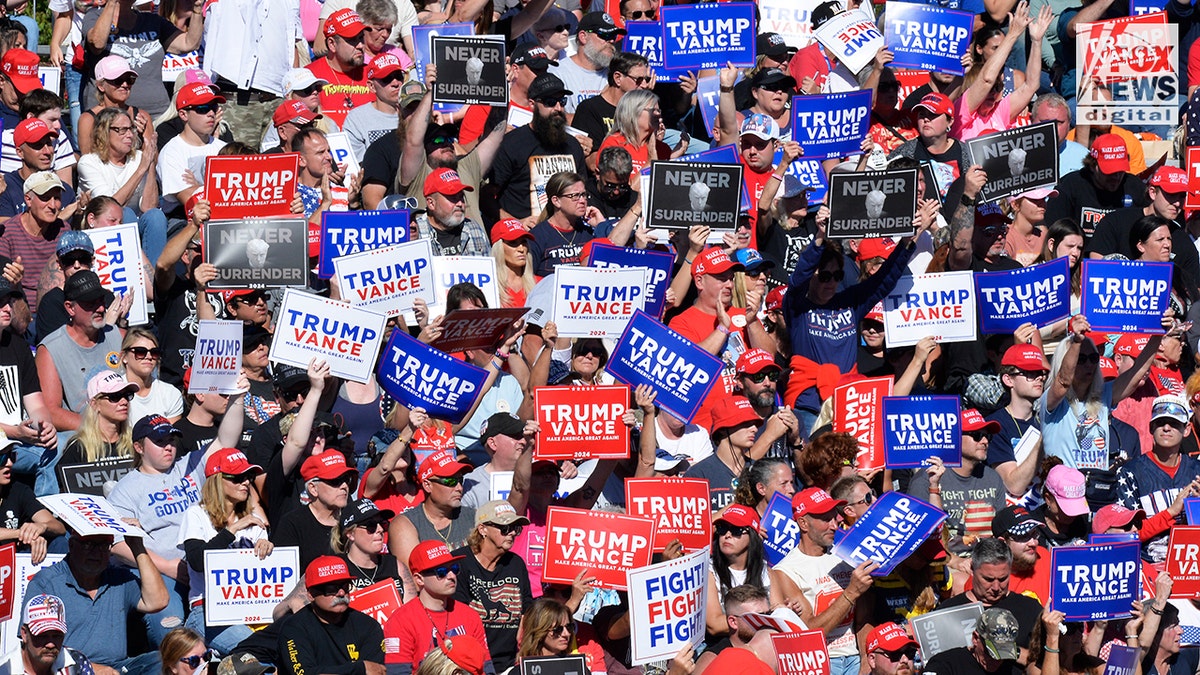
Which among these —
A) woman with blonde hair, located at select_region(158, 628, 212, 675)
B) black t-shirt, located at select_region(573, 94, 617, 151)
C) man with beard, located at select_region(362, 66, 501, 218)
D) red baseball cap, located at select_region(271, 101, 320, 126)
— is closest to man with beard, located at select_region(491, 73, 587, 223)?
man with beard, located at select_region(362, 66, 501, 218)

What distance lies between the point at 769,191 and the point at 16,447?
543cm

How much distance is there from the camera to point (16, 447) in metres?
13.9

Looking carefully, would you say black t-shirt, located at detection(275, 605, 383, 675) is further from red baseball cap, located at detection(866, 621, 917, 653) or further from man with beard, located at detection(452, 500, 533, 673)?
red baseball cap, located at detection(866, 621, 917, 653)

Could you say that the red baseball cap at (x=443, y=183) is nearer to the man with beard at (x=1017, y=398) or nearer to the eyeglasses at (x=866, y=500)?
the eyeglasses at (x=866, y=500)

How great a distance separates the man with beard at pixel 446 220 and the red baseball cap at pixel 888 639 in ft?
13.2

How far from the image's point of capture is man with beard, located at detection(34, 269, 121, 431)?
14461 mm

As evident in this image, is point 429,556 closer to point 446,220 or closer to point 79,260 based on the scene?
point 79,260

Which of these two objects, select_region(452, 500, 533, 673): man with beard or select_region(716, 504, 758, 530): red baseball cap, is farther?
select_region(716, 504, 758, 530): red baseball cap

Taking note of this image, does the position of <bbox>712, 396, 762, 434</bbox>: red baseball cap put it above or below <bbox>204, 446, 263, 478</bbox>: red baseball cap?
below

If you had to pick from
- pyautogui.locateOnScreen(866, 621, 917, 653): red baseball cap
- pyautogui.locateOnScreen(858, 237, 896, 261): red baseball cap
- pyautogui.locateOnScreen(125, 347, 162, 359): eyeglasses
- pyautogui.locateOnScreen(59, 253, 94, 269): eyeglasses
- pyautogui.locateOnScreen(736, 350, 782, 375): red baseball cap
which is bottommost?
pyautogui.locateOnScreen(866, 621, 917, 653): red baseball cap

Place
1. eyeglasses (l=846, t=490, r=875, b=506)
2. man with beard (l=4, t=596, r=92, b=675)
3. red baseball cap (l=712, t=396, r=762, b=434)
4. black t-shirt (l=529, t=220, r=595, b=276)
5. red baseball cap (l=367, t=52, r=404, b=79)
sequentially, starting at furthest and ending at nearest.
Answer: red baseball cap (l=367, t=52, r=404, b=79) → black t-shirt (l=529, t=220, r=595, b=276) → red baseball cap (l=712, t=396, r=762, b=434) → eyeglasses (l=846, t=490, r=875, b=506) → man with beard (l=4, t=596, r=92, b=675)

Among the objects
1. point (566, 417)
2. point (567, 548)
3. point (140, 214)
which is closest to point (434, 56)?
point (140, 214)

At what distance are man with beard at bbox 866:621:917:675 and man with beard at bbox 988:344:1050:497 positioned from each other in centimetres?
254

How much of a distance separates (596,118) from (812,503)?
4828mm
